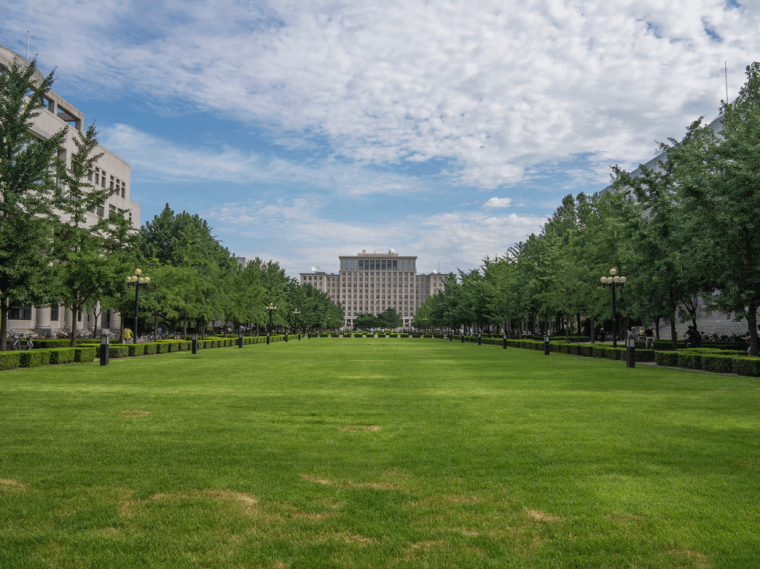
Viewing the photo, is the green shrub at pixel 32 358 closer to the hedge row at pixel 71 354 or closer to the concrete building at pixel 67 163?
the hedge row at pixel 71 354

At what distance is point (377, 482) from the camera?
5707 millimetres

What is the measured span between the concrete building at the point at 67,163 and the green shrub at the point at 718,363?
1333 inches

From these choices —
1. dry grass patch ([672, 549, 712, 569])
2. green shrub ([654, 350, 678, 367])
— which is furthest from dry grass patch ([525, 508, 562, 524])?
green shrub ([654, 350, 678, 367])

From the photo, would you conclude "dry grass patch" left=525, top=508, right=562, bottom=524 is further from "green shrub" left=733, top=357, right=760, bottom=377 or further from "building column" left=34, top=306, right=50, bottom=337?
"building column" left=34, top=306, right=50, bottom=337

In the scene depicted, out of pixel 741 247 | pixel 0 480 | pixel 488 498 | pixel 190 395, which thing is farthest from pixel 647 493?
pixel 741 247

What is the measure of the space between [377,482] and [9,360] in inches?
760

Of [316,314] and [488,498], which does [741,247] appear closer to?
→ [488,498]

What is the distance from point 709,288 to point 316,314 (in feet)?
235

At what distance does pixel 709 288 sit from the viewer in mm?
25312

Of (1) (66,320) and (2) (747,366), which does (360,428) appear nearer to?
(2) (747,366)

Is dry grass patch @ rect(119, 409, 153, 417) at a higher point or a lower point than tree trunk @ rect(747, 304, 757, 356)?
lower

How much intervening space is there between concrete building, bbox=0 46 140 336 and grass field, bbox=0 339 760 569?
3104cm

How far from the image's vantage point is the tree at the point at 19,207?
21.6m

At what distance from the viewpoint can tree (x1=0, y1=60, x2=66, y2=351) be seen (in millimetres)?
21609
